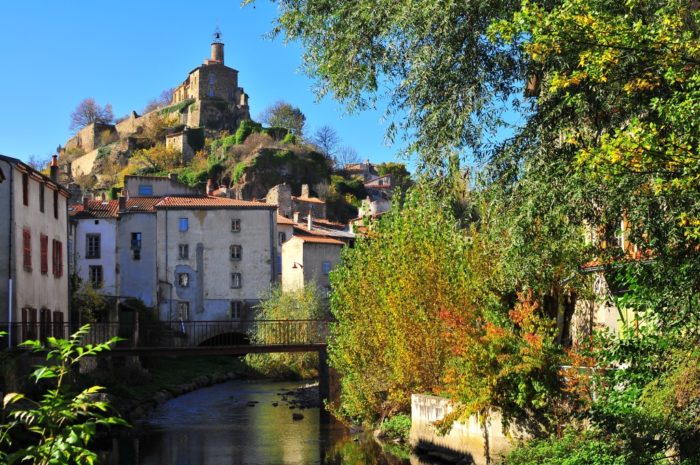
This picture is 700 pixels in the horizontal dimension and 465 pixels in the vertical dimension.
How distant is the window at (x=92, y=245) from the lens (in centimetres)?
5812

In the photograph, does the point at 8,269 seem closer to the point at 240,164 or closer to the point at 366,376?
the point at 366,376

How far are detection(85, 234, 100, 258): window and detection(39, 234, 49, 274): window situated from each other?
22.1m

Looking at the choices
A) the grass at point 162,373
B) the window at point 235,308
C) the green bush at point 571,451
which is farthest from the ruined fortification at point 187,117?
the green bush at point 571,451

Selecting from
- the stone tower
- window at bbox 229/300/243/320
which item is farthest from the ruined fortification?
window at bbox 229/300/243/320

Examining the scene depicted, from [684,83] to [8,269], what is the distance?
2569 cm

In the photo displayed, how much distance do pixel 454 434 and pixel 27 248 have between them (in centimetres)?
1898

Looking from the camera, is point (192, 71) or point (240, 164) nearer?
point (240, 164)

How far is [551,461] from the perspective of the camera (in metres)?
15.6

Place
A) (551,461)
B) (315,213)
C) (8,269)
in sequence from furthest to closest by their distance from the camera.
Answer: (315,213), (8,269), (551,461)

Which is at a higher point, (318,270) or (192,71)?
(192,71)

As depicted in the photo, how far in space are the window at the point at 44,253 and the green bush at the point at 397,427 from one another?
52.1ft

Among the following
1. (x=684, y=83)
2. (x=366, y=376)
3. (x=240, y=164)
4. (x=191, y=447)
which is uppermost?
(x=240, y=164)

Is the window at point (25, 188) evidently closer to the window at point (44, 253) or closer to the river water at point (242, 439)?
the window at point (44, 253)

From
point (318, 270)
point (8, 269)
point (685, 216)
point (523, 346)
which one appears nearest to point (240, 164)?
point (318, 270)
